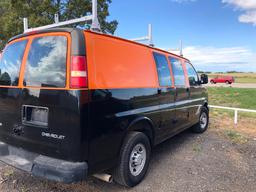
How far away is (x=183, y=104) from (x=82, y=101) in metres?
3.07

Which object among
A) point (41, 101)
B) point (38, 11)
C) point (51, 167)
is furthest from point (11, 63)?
point (38, 11)

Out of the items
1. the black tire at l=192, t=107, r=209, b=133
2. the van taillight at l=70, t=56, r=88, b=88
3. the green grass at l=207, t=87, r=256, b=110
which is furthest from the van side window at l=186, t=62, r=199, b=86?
the green grass at l=207, t=87, r=256, b=110

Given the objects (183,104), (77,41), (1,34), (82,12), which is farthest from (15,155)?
(1,34)

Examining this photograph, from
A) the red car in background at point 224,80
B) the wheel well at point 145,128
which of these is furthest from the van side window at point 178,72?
the red car in background at point 224,80

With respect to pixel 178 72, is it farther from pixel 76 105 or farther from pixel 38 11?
pixel 38 11

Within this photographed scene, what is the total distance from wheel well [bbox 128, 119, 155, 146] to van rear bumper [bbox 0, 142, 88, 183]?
0.97 m

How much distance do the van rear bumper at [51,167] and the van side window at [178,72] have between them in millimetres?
2880

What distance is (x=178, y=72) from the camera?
195 inches

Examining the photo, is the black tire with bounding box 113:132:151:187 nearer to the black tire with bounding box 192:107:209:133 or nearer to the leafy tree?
the black tire with bounding box 192:107:209:133

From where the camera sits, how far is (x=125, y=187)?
3.45 metres

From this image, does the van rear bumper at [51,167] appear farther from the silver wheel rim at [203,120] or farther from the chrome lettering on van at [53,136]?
the silver wheel rim at [203,120]

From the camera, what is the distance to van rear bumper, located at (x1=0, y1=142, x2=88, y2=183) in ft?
8.29

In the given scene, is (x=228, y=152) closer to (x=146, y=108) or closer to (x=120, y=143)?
(x=146, y=108)

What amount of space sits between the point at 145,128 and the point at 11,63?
2.22 metres
